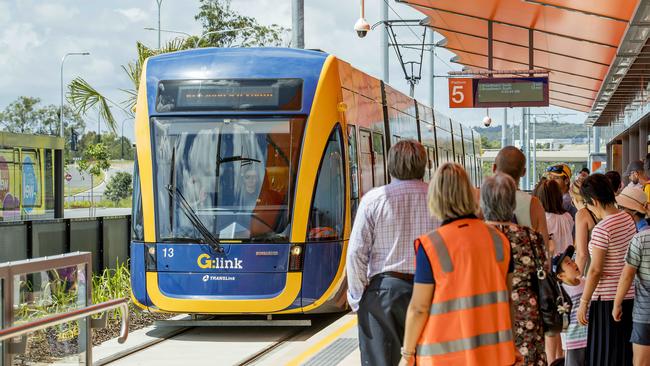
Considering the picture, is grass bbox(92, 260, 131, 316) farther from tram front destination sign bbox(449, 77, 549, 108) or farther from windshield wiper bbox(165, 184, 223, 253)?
tram front destination sign bbox(449, 77, 549, 108)

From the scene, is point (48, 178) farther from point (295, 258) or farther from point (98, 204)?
point (98, 204)

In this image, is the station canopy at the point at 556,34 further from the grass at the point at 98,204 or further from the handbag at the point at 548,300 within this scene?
the grass at the point at 98,204

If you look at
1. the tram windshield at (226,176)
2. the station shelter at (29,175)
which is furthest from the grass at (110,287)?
the station shelter at (29,175)

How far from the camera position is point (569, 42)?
22516mm

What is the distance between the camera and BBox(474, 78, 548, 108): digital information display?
23984 mm

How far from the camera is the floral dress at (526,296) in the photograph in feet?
18.6

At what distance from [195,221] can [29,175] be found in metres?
15.5

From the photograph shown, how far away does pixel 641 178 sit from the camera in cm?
1305

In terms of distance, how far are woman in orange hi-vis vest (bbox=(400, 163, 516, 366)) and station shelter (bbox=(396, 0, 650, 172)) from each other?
7864 mm

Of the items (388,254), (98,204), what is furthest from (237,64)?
(98,204)

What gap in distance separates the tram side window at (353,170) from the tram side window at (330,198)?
0.34 m

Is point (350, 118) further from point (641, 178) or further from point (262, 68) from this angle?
point (641, 178)

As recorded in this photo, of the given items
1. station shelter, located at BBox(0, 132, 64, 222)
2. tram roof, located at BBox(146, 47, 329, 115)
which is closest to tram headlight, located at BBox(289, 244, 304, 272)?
tram roof, located at BBox(146, 47, 329, 115)

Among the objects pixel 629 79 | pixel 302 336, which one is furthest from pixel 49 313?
pixel 629 79
